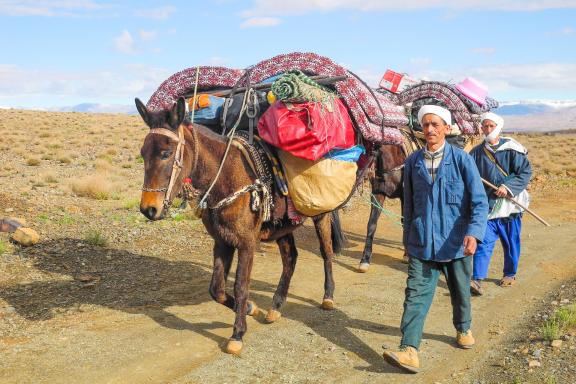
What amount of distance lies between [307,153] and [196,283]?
307 cm

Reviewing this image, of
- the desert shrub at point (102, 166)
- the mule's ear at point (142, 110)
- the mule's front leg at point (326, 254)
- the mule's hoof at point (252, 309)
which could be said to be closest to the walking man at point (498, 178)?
the mule's front leg at point (326, 254)

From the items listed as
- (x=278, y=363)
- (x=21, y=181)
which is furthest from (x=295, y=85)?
(x=21, y=181)

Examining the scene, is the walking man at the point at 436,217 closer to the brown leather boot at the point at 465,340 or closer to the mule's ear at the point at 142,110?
the brown leather boot at the point at 465,340

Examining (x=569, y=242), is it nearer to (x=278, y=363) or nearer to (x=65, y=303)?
(x=278, y=363)

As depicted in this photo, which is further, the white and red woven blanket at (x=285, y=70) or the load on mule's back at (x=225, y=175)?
the white and red woven blanket at (x=285, y=70)

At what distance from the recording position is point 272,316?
6574mm

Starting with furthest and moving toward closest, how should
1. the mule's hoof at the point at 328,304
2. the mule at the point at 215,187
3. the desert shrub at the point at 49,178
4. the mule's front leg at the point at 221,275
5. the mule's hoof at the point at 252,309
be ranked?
the desert shrub at the point at 49,178 < the mule's hoof at the point at 328,304 < the mule's hoof at the point at 252,309 < the mule's front leg at the point at 221,275 < the mule at the point at 215,187

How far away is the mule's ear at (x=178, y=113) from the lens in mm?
5086

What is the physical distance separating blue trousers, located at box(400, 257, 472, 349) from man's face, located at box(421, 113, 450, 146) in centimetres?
107

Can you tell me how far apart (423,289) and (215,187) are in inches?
81.6

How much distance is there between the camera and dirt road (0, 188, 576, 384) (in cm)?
531

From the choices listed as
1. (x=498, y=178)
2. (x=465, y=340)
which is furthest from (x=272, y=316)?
(x=498, y=178)

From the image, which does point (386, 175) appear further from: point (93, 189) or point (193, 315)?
point (93, 189)

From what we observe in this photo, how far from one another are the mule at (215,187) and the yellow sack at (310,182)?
0.64 feet
